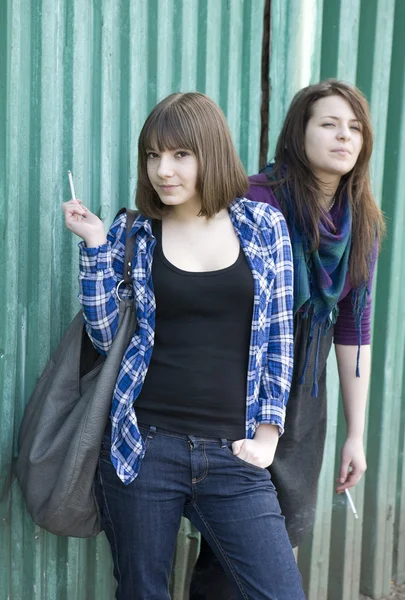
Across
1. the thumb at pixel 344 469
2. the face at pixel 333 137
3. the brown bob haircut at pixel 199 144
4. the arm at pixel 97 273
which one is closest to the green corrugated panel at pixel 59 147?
the arm at pixel 97 273

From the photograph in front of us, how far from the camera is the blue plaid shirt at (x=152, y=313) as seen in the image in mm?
A: 2516

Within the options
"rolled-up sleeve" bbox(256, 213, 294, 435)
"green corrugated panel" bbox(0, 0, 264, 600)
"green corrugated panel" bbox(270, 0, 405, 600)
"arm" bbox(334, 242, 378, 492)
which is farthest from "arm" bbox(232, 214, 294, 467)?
"green corrugated panel" bbox(270, 0, 405, 600)

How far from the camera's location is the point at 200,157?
251 cm

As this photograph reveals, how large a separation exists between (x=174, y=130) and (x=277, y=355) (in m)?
0.74

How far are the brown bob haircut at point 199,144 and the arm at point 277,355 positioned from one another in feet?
0.71

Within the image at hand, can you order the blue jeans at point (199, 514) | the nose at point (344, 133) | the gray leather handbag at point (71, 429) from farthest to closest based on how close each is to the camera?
the nose at point (344, 133)
the gray leather handbag at point (71, 429)
the blue jeans at point (199, 514)

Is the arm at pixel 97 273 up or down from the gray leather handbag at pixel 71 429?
up

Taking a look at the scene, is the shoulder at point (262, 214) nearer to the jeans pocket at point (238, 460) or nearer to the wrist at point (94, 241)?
the wrist at point (94, 241)

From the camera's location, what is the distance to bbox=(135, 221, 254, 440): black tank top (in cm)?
250

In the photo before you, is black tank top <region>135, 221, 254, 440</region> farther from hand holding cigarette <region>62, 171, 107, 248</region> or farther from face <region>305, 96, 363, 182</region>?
face <region>305, 96, 363, 182</region>

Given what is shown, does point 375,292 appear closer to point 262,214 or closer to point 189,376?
point 262,214

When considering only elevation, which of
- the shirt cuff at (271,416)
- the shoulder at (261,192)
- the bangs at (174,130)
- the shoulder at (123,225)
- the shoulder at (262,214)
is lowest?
the shirt cuff at (271,416)

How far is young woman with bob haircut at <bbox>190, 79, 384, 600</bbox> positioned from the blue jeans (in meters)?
0.46

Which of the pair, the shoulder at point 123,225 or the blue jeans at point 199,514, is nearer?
the blue jeans at point 199,514
